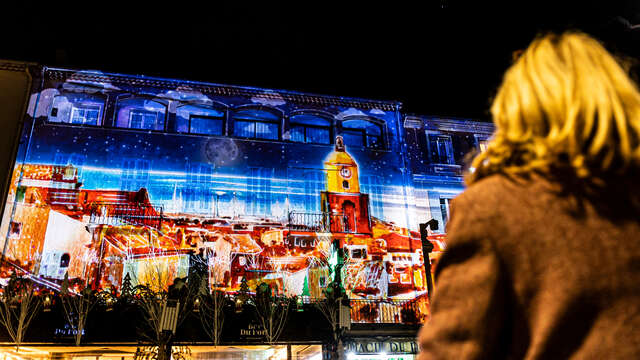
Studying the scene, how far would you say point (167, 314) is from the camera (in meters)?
10.6

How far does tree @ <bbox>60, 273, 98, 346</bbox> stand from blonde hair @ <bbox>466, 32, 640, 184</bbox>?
1189cm

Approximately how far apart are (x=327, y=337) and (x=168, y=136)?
31.5 ft

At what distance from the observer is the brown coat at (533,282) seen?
0.65 meters

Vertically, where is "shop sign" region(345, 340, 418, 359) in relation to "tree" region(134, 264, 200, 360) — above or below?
below

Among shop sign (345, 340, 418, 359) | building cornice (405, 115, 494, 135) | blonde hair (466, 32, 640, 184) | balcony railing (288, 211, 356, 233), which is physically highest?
building cornice (405, 115, 494, 135)

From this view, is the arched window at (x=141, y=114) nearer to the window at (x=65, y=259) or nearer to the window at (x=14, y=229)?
the window at (x=14, y=229)

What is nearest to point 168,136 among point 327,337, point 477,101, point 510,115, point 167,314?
point 167,314

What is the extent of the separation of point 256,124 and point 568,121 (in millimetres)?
17539

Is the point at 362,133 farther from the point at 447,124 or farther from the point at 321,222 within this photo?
the point at 321,222

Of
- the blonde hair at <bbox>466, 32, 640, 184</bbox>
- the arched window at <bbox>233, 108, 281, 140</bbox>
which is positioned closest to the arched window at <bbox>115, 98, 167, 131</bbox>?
the arched window at <bbox>233, 108, 281, 140</bbox>

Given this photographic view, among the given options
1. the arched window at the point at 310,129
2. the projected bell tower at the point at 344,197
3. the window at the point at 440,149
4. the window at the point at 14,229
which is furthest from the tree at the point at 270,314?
the window at the point at 440,149

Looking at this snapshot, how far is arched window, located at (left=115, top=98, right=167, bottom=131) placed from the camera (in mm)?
16938

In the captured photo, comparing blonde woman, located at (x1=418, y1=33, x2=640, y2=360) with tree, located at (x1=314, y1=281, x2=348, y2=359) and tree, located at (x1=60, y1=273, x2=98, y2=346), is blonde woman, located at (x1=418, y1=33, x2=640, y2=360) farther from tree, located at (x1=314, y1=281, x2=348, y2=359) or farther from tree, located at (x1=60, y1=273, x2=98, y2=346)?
tree, located at (x1=314, y1=281, x2=348, y2=359)

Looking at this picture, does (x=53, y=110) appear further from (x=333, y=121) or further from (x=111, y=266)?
(x=333, y=121)
